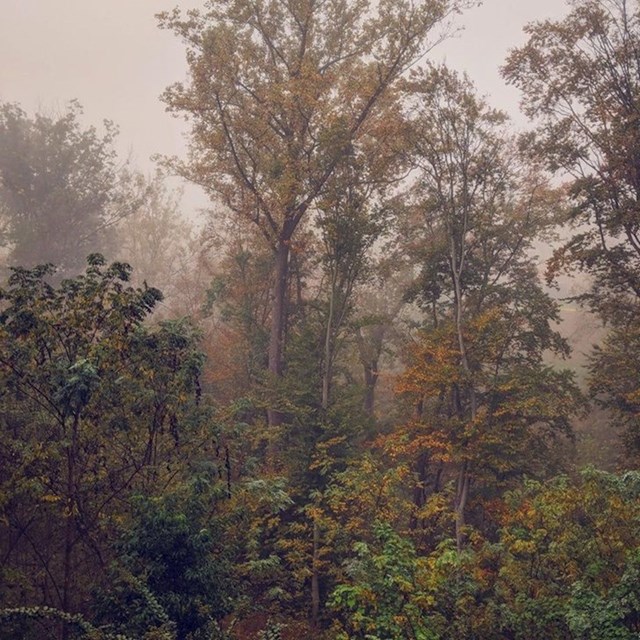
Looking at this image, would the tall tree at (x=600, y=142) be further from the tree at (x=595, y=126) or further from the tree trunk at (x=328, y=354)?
the tree trunk at (x=328, y=354)

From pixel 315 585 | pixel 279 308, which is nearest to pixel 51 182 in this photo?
pixel 279 308

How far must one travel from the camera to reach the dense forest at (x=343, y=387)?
8.61m

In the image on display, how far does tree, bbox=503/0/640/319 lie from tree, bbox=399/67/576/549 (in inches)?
70.7

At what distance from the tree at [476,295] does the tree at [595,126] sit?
1.80 m

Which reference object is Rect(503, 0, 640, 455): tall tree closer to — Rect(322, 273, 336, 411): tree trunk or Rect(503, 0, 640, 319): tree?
Rect(503, 0, 640, 319): tree

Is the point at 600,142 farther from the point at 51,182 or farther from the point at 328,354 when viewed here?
the point at 51,182

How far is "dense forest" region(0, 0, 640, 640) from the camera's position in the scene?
8.61m

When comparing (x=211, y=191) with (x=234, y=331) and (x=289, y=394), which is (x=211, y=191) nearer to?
(x=234, y=331)

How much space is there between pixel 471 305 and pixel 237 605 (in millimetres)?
13597

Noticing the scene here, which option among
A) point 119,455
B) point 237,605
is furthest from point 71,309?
point 237,605

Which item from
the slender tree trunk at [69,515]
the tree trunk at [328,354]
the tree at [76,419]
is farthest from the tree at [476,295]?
the slender tree trunk at [69,515]

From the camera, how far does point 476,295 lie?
749 inches

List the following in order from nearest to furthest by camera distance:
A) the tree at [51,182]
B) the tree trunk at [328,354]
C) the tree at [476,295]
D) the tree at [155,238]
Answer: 1. the tree at [476,295]
2. the tree trunk at [328,354]
3. the tree at [51,182]
4. the tree at [155,238]

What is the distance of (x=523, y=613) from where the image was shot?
8.30 meters
